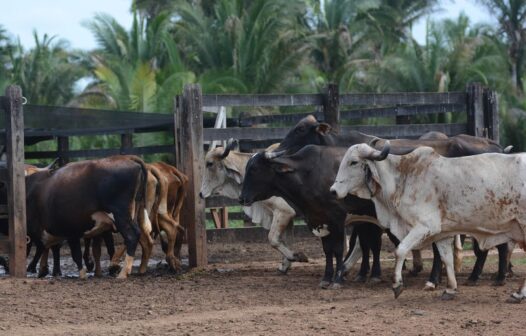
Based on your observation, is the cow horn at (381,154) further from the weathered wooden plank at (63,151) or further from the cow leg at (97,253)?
the weathered wooden plank at (63,151)

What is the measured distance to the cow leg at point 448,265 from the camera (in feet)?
35.6

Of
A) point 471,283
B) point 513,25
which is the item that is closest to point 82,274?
point 471,283

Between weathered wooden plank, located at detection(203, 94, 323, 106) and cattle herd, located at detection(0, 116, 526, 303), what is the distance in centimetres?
63

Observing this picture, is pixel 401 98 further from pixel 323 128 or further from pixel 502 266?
pixel 502 266

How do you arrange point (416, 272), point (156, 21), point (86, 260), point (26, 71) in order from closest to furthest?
point (416, 272) < point (86, 260) < point (156, 21) < point (26, 71)

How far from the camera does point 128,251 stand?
45.1 feet

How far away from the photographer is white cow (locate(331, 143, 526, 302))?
35.0 feet

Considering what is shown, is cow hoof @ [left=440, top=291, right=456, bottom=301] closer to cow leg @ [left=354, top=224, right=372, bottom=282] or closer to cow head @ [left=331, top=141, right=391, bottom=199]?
cow head @ [left=331, top=141, right=391, bottom=199]

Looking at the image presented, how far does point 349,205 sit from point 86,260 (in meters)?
4.39

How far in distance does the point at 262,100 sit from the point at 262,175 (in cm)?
297

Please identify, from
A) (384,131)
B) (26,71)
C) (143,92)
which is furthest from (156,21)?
(384,131)

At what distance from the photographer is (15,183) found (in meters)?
13.8

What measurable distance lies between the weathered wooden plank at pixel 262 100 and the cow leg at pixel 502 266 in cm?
466

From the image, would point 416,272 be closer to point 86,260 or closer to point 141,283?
point 141,283
